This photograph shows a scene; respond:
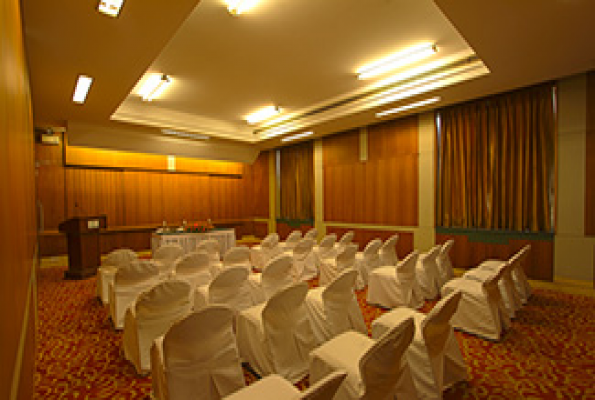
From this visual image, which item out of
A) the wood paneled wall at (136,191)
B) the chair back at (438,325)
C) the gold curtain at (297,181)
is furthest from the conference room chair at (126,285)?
the gold curtain at (297,181)

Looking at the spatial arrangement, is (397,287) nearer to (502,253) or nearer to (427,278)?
(427,278)

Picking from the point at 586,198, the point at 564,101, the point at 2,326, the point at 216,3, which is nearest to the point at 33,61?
the point at 216,3

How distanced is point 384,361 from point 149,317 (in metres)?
2.47

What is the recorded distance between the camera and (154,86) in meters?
6.18

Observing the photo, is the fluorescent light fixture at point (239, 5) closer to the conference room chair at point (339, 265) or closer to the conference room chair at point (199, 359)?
the conference room chair at point (199, 359)

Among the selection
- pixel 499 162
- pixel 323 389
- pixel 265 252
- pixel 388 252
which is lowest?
pixel 265 252

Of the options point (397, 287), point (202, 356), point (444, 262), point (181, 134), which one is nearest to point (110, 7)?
point (202, 356)

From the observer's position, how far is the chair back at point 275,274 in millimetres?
3887

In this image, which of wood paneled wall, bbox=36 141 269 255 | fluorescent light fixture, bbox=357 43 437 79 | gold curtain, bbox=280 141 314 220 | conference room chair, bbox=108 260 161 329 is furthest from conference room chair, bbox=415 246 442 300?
wood paneled wall, bbox=36 141 269 255

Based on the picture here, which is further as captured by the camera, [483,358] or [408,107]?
[408,107]

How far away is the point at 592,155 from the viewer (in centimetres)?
518

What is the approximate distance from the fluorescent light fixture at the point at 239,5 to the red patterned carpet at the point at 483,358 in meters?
4.50

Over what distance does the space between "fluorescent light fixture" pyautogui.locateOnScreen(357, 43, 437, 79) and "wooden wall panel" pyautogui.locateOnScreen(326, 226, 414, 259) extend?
446 centimetres

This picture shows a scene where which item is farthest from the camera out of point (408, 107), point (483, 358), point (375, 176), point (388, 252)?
point (375, 176)
